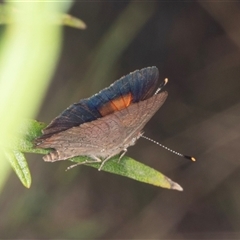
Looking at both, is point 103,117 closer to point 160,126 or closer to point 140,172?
point 140,172

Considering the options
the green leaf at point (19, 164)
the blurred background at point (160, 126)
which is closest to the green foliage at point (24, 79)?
the green leaf at point (19, 164)

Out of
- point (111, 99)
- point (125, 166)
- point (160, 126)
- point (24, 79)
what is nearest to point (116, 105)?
point (111, 99)

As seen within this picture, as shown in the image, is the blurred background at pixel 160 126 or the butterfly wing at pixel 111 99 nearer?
the butterfly wing at pixel 111 99

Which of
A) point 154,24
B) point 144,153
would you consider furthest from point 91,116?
point 154,24

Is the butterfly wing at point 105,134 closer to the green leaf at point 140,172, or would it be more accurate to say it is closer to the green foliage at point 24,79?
the green foliage at point 24,79

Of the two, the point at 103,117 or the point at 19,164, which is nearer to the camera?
the point at 19,164

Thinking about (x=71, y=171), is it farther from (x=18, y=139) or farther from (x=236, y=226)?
(x=18, y=139)
